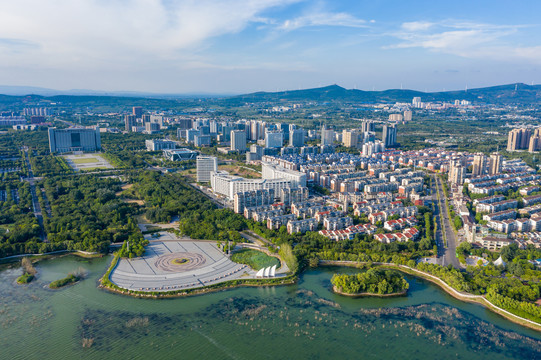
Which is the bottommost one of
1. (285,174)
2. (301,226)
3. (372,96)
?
(301,226)

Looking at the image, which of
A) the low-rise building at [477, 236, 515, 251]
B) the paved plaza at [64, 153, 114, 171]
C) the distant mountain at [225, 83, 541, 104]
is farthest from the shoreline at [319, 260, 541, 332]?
the distant mountain at [225, 83, 541, 104]

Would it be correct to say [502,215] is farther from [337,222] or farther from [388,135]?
[388,135]

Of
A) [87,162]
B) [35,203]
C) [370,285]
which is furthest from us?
[87,162]

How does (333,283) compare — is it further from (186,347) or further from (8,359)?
(8,359)

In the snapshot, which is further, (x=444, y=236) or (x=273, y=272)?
(x=444, y=236)

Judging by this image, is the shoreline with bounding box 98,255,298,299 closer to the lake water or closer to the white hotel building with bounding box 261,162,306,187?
the lake water

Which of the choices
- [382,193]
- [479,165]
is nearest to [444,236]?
[382,193]

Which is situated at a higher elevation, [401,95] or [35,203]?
[401,95]

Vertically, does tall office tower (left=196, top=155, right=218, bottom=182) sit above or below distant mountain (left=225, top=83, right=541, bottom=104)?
below
